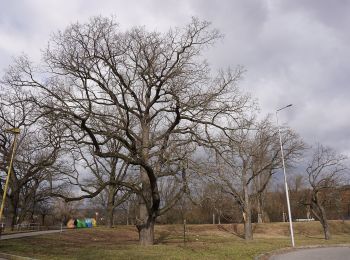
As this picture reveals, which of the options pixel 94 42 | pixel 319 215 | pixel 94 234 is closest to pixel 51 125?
pixel 94 42

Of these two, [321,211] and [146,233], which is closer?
[146,233]

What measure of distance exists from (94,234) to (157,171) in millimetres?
18779

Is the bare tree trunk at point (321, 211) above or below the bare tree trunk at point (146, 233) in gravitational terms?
above

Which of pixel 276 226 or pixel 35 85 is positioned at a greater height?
pixel 35 85

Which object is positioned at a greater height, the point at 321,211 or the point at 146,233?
the point at 321,211

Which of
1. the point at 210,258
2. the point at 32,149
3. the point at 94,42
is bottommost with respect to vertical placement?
the point at 210,258

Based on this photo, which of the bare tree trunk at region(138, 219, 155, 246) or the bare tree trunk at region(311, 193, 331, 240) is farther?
the bare tree trunk at region(311, 193, 331, 240)

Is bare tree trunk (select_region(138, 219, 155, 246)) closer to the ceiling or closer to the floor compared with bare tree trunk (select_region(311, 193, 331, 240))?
closer to the floor

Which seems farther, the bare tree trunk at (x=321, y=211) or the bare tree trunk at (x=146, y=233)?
the bare tree trunk at (x=321, y=211)

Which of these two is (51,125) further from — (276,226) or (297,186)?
(297,186)

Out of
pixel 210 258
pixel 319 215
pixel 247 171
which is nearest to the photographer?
pixel 210 258

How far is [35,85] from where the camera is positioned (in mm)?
21625

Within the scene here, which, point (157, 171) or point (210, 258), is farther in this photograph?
point (157, 171)

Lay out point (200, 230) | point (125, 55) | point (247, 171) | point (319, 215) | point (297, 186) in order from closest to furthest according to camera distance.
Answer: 1. point (125, 55)
2. point (247, 171)
3. point (319, 215)
4. point (200, 230)
5. point (297, 186)
